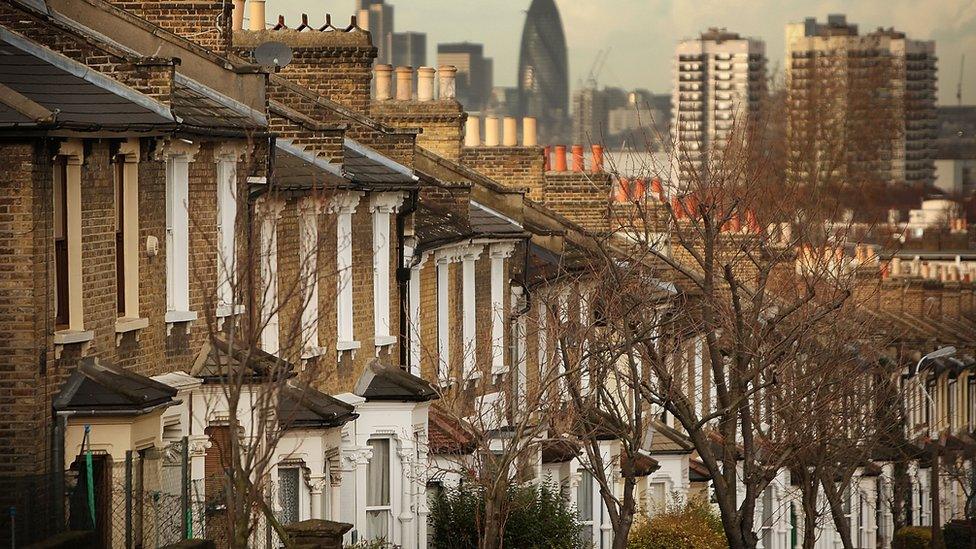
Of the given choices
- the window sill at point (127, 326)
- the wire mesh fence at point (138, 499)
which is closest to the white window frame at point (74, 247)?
the window sill at point (127, 326)

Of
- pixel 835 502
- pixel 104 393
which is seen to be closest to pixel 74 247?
pixel 104 393

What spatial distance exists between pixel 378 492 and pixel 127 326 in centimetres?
901

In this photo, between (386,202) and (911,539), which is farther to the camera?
(911,539)

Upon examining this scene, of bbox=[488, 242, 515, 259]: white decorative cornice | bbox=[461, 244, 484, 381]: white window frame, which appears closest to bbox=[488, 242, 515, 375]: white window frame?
bbox=[488, 242, 515, 259]: white decorative cornice

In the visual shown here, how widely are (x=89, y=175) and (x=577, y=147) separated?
33205 mm

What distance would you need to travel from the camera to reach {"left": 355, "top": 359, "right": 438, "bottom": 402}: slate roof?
33.4m

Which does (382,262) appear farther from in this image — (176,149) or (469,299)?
(176,149)

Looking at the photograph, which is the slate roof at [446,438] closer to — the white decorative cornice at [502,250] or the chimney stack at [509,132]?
the white decorative cornice at [502,250]

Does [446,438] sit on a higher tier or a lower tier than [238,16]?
lower

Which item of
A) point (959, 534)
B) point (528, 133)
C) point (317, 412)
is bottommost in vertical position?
point (959, 534)

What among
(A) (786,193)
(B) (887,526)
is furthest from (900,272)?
(A) (786,193)

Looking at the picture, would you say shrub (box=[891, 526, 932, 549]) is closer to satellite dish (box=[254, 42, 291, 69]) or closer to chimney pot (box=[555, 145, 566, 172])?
chimney pot (box=[555, 145, 566, 172])

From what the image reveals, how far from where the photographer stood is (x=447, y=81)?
45.8 m

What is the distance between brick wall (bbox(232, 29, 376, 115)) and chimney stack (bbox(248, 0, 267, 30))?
0.20m
